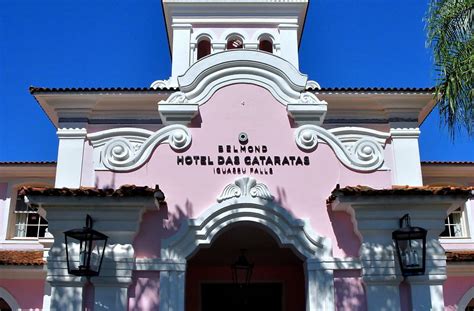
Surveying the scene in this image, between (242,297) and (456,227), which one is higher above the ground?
(456,227)

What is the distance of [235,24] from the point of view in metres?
17.2

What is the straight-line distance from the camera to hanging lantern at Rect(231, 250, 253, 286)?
31.9ft

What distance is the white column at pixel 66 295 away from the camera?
24.3ft

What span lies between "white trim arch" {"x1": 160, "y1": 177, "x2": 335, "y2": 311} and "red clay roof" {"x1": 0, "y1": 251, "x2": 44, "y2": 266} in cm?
711

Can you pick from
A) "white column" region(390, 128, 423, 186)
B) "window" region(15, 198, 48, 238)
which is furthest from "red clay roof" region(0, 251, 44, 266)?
"white column" region(390, 128, 423, 186)

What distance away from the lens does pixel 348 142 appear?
10672 mm

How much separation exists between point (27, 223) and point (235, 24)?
8772 millimetres

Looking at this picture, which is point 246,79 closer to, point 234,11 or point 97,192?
point 97,192

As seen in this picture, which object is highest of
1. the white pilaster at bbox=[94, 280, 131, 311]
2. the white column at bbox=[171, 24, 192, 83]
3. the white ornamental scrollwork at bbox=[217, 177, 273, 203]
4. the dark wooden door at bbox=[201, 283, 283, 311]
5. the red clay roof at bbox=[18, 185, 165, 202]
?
the white column at bbox=[171, 24, 192, 83]

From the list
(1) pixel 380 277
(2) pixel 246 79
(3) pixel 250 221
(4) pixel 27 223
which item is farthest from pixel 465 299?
(4) pixel 27 223

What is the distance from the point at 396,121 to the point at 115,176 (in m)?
6.49

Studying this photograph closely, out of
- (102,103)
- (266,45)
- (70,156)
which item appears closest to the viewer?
(102,103)

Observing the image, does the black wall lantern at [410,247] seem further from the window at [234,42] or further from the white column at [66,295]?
the window at [234,42]

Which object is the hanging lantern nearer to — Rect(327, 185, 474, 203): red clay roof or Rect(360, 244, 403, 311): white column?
Rect(360, 244, 403, 311): white column
